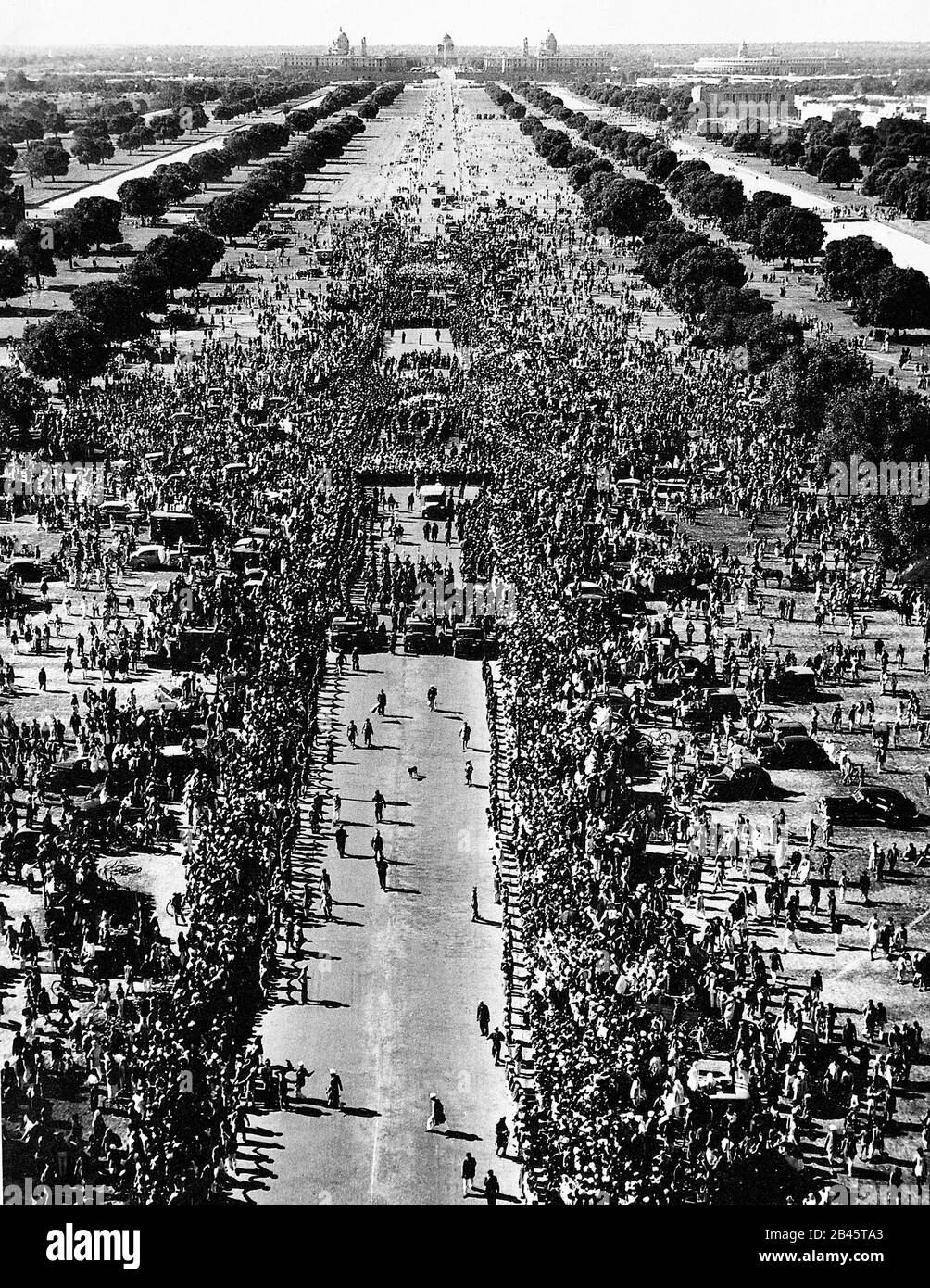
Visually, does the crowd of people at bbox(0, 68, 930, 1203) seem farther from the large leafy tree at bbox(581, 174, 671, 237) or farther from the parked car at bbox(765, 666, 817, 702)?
the large leafy tree at bbox(581, 174, 671, 237)

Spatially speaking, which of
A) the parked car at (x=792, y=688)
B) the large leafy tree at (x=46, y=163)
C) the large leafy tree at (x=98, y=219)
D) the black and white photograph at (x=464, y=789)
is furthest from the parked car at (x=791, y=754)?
the large leafy tree at (x=46, y=163)

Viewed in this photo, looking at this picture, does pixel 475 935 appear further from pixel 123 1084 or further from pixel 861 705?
pixel 861 705

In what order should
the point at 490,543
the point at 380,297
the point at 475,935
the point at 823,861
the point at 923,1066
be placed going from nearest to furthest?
1. the point at 923,1066
2. the point at 475,935
3. the point at 823,861
4. the point at 490,543
5. the point at 380,297

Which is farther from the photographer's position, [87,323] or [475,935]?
[87,323]

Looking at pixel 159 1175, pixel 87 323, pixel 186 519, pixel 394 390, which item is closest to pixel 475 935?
pixel 159 1175

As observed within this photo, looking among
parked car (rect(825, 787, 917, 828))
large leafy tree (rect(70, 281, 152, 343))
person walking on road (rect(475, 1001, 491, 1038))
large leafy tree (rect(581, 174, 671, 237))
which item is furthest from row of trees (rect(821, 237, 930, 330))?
person walking on road (rect(475, 1001, 491, 1038))

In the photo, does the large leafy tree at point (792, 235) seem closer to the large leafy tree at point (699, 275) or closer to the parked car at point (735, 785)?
the large leafy tree at point (699, 275)

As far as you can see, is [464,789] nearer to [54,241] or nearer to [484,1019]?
[484,1019]
